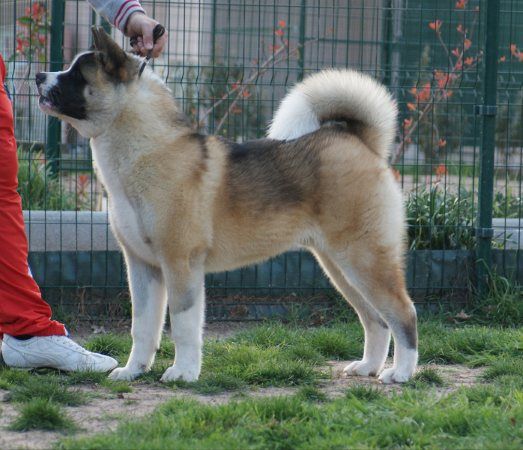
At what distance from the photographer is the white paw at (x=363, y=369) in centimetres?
473

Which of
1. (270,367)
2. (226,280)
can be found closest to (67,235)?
(226,280)

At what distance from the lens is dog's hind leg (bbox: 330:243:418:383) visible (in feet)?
14.8

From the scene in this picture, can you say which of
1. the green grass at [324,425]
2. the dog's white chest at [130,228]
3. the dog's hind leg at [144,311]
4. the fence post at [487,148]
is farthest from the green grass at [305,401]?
the fence post at [487,148]

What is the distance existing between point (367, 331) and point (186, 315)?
1069 mm

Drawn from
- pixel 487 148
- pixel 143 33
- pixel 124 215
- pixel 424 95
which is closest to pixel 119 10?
pixel 143 33

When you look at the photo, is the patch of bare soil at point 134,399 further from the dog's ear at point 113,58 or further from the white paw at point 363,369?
the dog's ear at point 113,58

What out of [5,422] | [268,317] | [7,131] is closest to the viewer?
[5,422]

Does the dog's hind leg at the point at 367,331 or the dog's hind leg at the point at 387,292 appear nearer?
the dog's hind leg at the point at 387,292

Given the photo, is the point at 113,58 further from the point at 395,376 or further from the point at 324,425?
the point at 395,376

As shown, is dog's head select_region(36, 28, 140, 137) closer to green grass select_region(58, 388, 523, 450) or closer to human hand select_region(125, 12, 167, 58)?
human hand select_region(125, 12, 167, 58)

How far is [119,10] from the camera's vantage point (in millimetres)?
4570

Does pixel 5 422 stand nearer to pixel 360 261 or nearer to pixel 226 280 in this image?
pixel 360 261

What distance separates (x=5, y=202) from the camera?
4453 mm

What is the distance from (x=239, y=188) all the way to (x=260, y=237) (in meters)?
0.27
